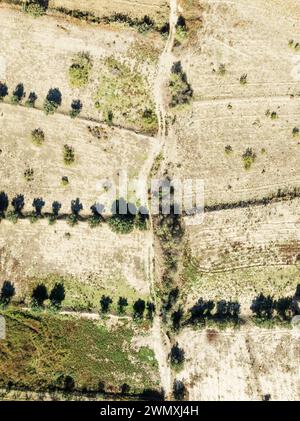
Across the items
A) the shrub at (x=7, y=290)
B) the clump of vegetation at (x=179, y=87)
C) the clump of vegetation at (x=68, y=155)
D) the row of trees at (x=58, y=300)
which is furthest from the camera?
the clump of vegetation at (x=179, y=87)

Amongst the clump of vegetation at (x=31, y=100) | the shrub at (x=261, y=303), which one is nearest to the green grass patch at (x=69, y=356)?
the shrub at (x=261, y=303)

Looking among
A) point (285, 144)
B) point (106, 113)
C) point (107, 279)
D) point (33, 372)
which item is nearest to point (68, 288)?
point (107, 279)

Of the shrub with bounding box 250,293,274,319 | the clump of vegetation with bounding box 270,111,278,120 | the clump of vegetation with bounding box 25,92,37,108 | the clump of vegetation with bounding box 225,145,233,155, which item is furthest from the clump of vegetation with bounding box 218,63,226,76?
the shrub with bounding box 250,293,274,319

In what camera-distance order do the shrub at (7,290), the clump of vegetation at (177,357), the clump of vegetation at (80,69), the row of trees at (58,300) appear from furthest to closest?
the clump of vegetation at (80,69), the clump of vegetation at (177,357), the shrub at (7,290), the row of trees at (58,300)

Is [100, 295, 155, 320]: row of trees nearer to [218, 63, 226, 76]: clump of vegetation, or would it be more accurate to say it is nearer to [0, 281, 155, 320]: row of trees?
[0, 281, 155, 320]: row of trees

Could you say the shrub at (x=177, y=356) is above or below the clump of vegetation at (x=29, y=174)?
below

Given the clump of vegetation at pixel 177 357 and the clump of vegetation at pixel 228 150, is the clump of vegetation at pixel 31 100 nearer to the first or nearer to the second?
the clump of vegetation at pixel 228 150

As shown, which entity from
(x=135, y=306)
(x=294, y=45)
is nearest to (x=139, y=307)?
(x=135, y=306)

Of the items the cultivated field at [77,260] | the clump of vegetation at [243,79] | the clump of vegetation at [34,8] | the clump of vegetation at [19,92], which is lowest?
the cultivated field at [77,260]
